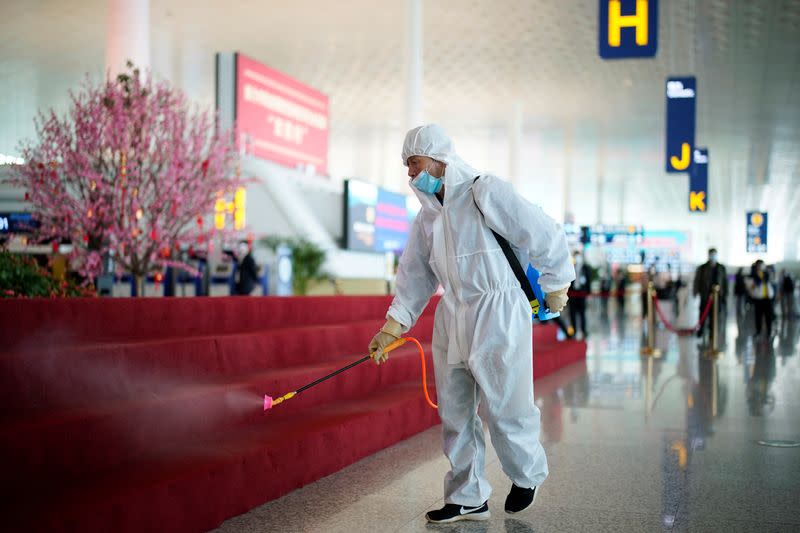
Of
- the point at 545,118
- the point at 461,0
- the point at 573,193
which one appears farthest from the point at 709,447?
the point at 573,193

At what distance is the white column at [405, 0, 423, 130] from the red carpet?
1097cm

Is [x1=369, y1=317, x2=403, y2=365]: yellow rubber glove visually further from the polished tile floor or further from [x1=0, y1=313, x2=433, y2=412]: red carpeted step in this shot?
[x1=0, y1=313, x2=433, y2=412]: red carpeted step

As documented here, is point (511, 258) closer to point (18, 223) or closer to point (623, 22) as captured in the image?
point (623, 22)

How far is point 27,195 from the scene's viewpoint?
6996 mm

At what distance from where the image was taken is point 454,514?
3455 mm

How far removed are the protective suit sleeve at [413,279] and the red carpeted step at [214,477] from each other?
820 mm

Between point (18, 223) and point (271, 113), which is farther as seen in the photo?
point (271, 113)

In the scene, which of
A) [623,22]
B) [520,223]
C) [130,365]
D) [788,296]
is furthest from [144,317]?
[788,296]

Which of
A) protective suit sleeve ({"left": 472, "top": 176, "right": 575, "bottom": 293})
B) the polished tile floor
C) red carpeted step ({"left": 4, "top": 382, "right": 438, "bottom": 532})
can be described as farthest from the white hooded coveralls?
red carpeted step ({"left": 4, "top": 382, "right": 438, "bottom": 532})

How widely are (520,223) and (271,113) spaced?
46.2ft

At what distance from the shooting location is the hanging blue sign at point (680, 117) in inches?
545

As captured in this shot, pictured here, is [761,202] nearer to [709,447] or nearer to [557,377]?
[557,377]

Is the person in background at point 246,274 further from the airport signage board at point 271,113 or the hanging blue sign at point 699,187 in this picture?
the hanging blue sign at point 699,187

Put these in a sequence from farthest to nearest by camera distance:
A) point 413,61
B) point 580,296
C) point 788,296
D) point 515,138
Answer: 1. point 515,138
2. point 788,296
3. point 413,61
4. point 580,296
